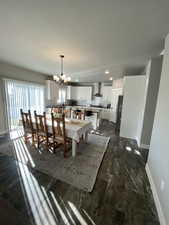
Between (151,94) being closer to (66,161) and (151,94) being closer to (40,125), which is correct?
(66,161)

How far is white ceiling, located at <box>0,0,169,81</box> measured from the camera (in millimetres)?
1398

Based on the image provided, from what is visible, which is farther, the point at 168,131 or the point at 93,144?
the point at 93,144

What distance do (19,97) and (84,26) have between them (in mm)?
4123

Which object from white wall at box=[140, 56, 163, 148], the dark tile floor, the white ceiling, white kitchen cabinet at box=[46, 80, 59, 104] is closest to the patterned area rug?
the dark tile floor

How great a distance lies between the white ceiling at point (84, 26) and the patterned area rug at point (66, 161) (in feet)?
8.60

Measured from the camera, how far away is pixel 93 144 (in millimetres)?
3521

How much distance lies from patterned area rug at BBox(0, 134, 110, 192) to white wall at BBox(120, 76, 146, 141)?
4.33ft

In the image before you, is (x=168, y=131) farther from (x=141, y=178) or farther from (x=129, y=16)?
(x=129, y=16)

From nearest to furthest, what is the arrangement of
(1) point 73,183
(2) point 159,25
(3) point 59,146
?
(2) point 159,25 → (1) point 73,183 → (3) point 59,146

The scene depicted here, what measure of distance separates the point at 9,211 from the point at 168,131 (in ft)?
7.87

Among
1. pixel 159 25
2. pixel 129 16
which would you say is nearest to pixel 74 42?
pixel 129 16

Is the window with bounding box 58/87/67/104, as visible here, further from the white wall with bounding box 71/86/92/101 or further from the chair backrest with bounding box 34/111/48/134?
the chair backrest with bounding box 34/111/48/134

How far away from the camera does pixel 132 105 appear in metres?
4.05

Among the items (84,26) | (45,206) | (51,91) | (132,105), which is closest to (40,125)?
(45,206)
